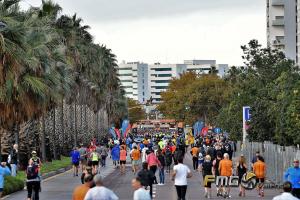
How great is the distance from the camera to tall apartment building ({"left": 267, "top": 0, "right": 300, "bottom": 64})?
101m

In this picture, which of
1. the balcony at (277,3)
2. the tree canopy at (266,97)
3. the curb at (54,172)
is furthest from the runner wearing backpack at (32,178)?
the balcony at (277,3)

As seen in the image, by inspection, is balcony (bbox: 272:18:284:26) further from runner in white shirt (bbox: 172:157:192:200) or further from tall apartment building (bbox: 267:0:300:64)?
runner in white shirt (bbox: 172:157:192:200)

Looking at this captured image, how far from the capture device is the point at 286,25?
108 metres

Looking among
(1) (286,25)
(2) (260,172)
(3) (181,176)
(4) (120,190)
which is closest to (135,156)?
(4) (120,190)

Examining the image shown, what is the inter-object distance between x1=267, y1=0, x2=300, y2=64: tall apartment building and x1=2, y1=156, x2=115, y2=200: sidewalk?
147 ft

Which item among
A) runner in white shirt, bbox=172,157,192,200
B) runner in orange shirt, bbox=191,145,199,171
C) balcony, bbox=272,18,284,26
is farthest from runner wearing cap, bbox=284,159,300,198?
balcony, bbox=272,18,284,26

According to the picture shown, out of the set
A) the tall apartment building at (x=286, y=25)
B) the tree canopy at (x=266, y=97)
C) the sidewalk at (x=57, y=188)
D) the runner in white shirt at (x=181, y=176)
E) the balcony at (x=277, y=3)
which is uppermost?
the balcony at (x=277, y=3)

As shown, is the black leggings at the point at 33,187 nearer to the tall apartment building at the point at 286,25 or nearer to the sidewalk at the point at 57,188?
the sidewalk at the point at 57,188

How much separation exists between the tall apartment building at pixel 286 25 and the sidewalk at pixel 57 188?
147 ft

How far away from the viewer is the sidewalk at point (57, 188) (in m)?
28.7

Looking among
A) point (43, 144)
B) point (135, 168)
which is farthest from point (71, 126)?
point (135, 168)

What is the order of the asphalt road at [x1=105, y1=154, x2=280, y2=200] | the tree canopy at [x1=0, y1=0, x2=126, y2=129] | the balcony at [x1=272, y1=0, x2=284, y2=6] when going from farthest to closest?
1. the balcony at [x1=272, y1=0, x2=284, y2=6]
2. the tree canopy at [x1=0, y1=0, x2=126, y2=129]
3. the asphalt road at [x1=105, y1=154, x2=280, y2=200]

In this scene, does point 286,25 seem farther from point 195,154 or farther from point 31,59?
point 31,59

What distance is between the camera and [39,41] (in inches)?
1495
